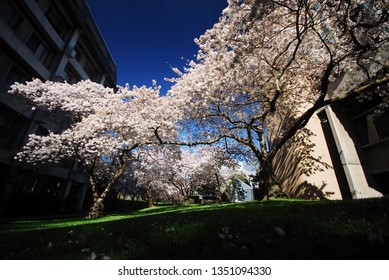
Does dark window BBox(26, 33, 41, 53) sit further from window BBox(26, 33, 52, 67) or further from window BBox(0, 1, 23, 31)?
window BBox(0, 1, 23, 31)

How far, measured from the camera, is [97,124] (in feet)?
48.3

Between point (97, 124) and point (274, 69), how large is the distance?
12231 millimetres

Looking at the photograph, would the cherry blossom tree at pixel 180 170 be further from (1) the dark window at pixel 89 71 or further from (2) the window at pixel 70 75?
(1) the dark window at pixel 89 71

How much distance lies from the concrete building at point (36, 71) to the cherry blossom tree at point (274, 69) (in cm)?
1329

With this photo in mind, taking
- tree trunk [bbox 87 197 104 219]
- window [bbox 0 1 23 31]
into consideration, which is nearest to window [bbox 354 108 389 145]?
tree trunk [bbox 87 197 104 219]

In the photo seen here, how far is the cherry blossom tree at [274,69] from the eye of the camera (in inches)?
355

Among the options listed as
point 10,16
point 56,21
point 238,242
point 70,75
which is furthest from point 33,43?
point 238,242

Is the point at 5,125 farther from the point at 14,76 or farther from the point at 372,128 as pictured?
the point at 372,128

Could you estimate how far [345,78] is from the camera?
13391mm

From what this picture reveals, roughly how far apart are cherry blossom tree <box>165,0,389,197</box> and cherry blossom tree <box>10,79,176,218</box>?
2.86m

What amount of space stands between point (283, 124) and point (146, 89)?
37.9 ft

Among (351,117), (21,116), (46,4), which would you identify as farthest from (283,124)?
(46,4)

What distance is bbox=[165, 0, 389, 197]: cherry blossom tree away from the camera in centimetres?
901

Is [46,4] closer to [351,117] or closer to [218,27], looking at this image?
[218,27]
